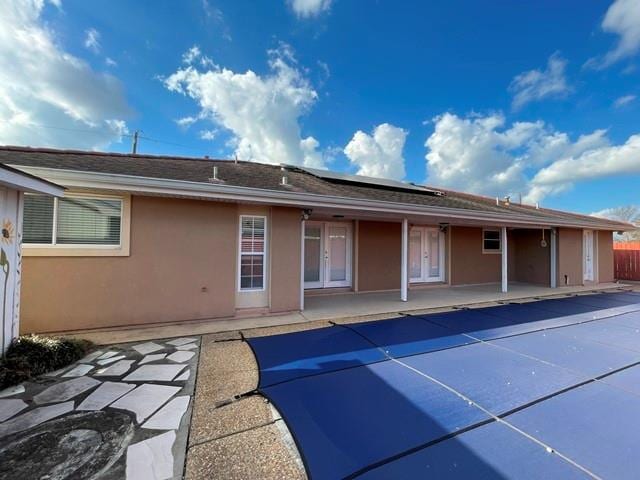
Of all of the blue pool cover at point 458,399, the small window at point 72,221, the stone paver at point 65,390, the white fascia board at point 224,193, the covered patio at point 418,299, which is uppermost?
the white fascia board at point 224,193

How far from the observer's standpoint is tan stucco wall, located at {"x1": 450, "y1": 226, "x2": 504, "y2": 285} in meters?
10.6

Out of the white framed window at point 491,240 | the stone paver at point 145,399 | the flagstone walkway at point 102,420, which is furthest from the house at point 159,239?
the white framed window at point 491,240

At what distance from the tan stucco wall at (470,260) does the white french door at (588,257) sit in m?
3.87

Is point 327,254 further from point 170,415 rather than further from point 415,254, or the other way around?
point 170,415

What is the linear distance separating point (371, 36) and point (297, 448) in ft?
41.3

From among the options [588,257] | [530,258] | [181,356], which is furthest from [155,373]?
[588,257]

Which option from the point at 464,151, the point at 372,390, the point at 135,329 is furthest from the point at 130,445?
the point at 464,151

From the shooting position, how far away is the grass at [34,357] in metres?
3.19

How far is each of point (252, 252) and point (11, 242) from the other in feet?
11.9

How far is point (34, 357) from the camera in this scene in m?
3.47

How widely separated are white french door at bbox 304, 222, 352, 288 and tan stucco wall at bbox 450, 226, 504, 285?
4424 mm

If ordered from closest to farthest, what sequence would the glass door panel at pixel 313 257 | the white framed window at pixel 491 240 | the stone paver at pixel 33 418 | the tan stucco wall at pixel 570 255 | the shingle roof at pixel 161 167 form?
the stone paver at pixel 33 418
the shingle roof at pixel 161 167
the glass door panel at pixel 313 257
the tan stucco wall at pixel 570 255
the white framed window at pixel 491 240

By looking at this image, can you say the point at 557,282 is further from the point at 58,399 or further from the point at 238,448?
the point at 58,399

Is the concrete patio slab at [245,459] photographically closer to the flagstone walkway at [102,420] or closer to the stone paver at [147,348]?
the flagstone walkway at [102,420]
